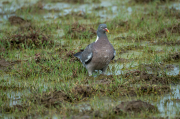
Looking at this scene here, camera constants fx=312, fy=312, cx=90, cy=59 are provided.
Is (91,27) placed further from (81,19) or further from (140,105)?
(140,105)

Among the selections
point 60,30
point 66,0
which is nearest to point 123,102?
point 60,30

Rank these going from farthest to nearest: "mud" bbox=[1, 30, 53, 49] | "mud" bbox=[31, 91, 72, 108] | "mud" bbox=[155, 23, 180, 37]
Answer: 1. "mud" bbox=[155, 23, 180, 37]
2. "mud" bbox=[1, 30, 53, 49]
3. "mud" bbox=[31, 91, 72, 108]

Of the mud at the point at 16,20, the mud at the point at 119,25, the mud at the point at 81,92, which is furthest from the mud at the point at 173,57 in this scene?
the mud at the point at 16,20

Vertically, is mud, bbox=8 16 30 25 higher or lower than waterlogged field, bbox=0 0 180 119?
higher

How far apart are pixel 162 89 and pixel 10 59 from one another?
4.10 m

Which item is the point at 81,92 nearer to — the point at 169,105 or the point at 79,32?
the point at 169,105

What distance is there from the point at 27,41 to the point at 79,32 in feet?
5.45

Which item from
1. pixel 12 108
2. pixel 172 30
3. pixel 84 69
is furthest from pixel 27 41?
pixel 172 30

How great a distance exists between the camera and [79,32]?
9.62 meters

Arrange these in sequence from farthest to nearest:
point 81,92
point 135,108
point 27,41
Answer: point 27,41, point 81,92, point 135,108

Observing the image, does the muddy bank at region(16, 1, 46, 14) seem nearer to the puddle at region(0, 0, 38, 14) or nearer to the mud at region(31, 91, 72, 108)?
the puddle at region(0, 0, 38, 14)

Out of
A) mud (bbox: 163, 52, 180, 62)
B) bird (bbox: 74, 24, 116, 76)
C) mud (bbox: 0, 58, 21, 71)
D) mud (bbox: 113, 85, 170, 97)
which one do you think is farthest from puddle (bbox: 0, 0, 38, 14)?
mud (bbox: 113, 85, 170, 97)

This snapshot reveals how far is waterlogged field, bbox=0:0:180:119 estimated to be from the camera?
5.14 m

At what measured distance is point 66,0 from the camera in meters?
14.5
